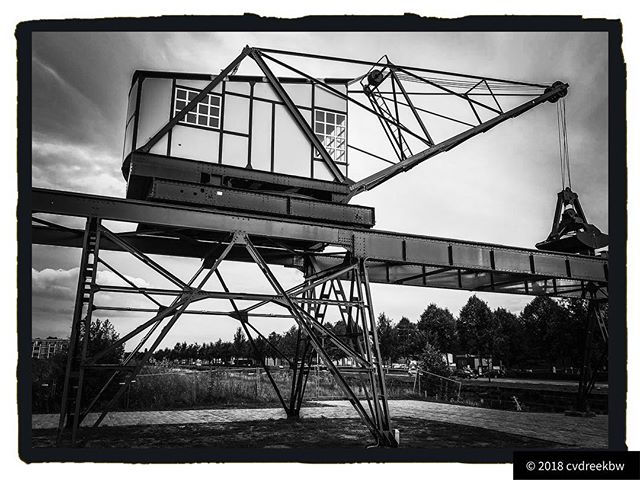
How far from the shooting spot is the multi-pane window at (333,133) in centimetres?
1322

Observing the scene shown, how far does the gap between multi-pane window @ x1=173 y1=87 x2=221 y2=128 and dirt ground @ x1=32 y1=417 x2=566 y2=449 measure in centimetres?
713

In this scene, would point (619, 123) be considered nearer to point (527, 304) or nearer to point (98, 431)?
point (98, 431)

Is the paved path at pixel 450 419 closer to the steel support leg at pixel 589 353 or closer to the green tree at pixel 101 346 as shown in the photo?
the steel support leg at pixel 589 353

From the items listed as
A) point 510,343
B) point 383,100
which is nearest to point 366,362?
point 383,100

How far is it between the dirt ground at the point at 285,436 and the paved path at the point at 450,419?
3.44ft

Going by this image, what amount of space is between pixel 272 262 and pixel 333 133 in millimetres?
4071

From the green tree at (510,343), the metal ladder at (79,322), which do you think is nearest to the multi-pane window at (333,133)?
the metal ladder at (79,322)

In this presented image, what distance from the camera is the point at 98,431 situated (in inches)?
484

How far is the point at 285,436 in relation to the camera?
1199 cm

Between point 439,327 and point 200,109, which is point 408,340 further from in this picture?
point 200,109

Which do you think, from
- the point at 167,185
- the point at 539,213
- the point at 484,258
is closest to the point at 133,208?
the point at 167,185

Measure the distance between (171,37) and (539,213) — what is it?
17328 mm

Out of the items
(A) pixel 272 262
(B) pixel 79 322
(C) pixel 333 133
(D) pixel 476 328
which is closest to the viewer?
(B) pixel 79 322

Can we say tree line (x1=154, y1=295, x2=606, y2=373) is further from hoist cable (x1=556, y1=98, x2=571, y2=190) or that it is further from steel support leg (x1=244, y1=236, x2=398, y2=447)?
steel support leg (x1=244, y1=236, x2=398, y2=447)
